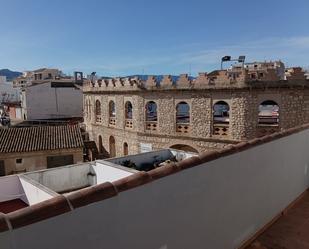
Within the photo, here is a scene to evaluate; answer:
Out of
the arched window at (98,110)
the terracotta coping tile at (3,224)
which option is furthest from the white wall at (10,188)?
the arched window at (98,110)

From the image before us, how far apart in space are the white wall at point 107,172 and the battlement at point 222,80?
11.8 metres

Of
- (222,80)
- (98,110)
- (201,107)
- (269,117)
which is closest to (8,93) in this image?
(98,110)

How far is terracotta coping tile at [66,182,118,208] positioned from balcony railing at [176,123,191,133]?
18346 millimetres

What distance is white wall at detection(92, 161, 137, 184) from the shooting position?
27.3 ft

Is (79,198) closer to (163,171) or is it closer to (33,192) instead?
(163,171)

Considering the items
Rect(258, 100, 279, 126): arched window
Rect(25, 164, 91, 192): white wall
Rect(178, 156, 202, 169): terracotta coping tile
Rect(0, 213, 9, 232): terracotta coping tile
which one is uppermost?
Rect(178, 156, 202, 169): terracotta coping tile

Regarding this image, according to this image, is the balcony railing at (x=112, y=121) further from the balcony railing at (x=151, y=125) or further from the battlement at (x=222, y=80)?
the balcony railing at (x=151, y=125)

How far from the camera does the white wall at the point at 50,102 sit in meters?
41.5

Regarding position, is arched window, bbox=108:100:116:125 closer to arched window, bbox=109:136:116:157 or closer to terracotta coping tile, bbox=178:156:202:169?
arched window, bbox=109:136:116:157

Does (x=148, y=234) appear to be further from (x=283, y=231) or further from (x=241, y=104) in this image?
(x=241, y=104)

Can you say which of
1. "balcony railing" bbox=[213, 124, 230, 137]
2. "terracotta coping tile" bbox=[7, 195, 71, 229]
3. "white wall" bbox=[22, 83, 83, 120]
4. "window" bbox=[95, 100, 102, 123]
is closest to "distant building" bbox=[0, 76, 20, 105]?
"white wall" bbox=[22, 83, 83, 120]

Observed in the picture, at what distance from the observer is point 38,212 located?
6.93 feet

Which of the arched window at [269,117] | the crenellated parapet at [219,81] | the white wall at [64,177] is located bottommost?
the white wall at [64,177]

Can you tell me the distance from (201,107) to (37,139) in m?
12.6
